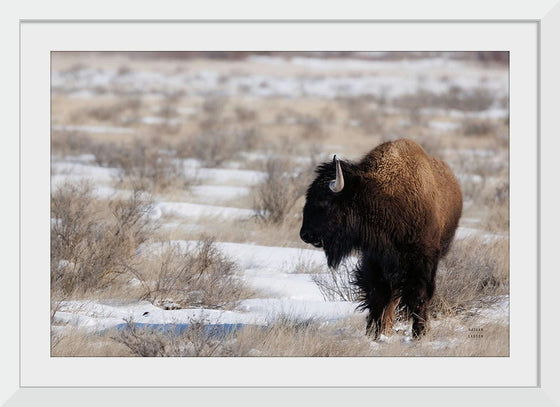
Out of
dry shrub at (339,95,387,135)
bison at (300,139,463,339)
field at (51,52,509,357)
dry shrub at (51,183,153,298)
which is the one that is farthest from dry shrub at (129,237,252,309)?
dry shrub at (339,95,387,135)

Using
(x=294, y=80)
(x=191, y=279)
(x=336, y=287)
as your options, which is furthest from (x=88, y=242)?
(x=294, y=80)

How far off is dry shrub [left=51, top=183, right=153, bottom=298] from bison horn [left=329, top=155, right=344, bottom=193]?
253cm

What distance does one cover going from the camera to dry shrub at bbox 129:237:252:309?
829 centimetres

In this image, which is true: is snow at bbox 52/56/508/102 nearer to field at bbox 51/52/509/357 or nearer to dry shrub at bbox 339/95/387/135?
dry shrub at bbox 339/95/387/135

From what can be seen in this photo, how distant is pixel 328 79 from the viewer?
34.4m

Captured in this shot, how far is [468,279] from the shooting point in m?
8.62

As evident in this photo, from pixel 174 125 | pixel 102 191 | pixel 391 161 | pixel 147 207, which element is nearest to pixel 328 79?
pixel 174 125

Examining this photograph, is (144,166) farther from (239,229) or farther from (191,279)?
(191,279)

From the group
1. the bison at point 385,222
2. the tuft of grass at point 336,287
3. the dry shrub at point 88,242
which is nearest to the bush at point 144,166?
the dry shrub at point 88,242

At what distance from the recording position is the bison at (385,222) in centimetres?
710

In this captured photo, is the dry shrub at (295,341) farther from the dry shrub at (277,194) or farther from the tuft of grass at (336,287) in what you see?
the dry shrub at (277,194)

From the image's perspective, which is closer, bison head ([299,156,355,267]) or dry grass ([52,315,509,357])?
dry grass ([52,315,509,357])
